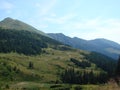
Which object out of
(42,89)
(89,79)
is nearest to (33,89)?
(42,89)

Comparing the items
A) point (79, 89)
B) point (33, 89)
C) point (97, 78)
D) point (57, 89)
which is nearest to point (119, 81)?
point (79, 89)

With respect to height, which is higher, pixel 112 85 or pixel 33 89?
pixel 112 85

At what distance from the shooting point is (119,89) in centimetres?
1827

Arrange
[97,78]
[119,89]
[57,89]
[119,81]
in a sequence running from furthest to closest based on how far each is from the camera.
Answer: [97,78], [57,89], [119,81], [119,89]

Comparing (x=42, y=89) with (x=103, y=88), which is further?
(x=42, y=89)

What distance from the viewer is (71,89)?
144 meters

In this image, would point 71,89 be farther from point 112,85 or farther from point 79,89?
point 112,85

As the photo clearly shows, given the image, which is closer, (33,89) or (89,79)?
(33,89)

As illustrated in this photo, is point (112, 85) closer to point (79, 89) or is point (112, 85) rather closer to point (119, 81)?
point (119, 81)

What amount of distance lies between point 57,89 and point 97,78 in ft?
157

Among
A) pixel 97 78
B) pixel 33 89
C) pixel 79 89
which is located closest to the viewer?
pixel 79 89

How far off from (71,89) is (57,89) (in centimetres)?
1410

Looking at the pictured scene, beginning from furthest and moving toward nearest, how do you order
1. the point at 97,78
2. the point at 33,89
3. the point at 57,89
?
the point at 97,78 → the point at 33,89 → the point at 57,89

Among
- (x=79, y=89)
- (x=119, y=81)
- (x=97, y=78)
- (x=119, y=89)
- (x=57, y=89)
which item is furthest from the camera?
(x=97, y=78)
